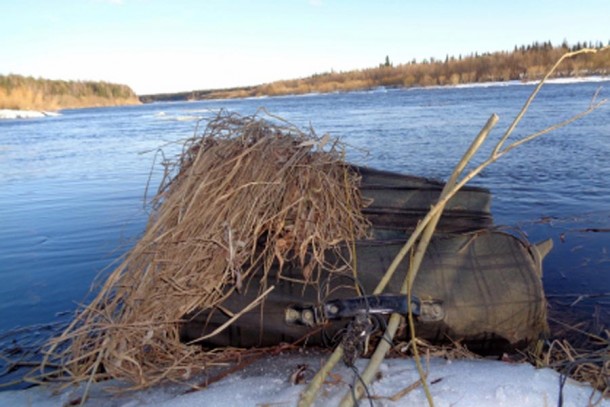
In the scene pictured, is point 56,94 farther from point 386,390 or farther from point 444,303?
point 386,390

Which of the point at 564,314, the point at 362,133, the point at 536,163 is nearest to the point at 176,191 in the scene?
the point at 564,314

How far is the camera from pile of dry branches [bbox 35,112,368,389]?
226 cm

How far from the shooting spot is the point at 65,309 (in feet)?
12.0

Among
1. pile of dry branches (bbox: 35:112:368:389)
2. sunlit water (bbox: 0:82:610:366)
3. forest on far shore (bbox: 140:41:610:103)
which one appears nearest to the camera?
pile of dry branches (bbox: 35:112:368:389)

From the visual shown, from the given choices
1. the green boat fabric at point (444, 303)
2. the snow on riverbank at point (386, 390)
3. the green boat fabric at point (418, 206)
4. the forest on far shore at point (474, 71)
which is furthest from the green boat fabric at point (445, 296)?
the forest on far shore at point (474, 71)

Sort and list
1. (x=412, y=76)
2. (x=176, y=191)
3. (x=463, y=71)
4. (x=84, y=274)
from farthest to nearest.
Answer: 1. (x=412, y=76)
2. (x=463, y=71)
3. (x=84, y=274)
4. (x=176, y=191)

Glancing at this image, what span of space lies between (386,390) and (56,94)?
72033mm

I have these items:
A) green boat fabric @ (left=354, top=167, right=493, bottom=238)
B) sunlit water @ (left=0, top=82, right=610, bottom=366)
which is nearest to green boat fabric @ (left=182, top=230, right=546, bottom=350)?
green boat fabric @ (left=354, top=167, right=493, bottom=238)

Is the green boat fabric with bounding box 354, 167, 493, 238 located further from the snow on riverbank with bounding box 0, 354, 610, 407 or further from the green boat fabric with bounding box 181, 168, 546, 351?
the snow on riverbank with bounding box 0, 354, 610, 407

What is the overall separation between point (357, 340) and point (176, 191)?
1.37 meters

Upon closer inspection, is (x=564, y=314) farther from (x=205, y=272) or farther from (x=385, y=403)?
(x=205, y=272)

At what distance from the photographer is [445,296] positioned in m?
2.35

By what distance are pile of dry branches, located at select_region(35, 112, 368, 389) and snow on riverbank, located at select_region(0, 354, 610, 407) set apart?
124mm

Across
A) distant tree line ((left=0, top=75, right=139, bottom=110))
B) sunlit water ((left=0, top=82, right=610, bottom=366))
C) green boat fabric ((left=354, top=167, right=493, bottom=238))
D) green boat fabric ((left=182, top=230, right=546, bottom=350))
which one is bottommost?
sunlit water ((left=0, top=82, right=610, bottom=366))
